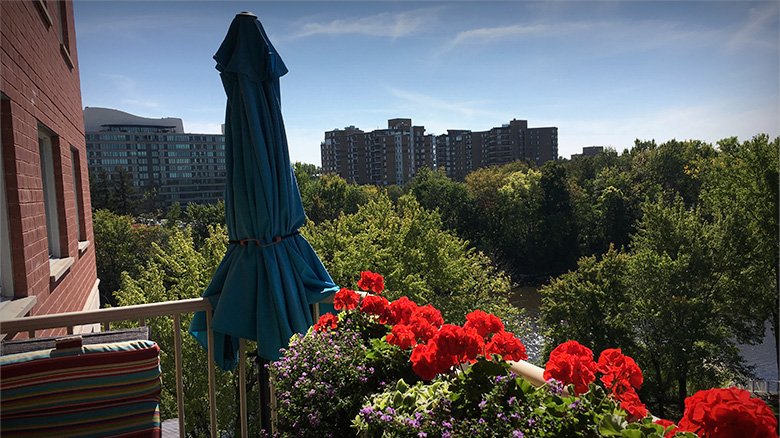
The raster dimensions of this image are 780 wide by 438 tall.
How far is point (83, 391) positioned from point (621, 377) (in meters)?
1.92

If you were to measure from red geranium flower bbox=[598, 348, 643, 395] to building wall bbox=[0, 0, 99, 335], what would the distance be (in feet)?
10.1

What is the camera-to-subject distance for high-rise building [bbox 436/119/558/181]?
77.4 metres

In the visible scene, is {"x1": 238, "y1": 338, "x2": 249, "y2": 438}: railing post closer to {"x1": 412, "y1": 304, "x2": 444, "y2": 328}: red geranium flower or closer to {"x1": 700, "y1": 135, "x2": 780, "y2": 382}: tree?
{"x1": 412, "y1": 304, "x2": 444, "y2": 328}: red geranium flower

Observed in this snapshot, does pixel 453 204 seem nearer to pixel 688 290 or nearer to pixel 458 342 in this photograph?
pixel 688 290

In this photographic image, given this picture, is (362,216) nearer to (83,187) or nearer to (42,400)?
(83,187)

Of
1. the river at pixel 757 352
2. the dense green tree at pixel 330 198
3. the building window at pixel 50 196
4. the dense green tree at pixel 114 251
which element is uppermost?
the building window at pixel 50 196

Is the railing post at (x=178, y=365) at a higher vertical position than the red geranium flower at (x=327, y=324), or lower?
lower

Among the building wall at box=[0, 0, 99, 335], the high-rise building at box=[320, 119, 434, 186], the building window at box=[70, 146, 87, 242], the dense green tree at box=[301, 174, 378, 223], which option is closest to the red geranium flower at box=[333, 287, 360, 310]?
the building wall at box=[0, 0, 99, 335]

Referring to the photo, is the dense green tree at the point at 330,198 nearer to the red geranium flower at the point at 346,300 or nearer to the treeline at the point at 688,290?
the treeline at the point at 688,290

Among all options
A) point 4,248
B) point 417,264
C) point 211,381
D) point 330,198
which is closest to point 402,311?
point 211,381

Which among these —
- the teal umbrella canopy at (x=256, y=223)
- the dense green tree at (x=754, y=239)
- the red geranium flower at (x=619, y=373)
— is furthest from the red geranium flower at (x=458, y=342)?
the dense green tree at (x=754, y=239)

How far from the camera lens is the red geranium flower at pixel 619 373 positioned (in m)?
1.18

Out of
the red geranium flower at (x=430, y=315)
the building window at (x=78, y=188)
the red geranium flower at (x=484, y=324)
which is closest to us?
the red geranium flower at (x=484, y=324)

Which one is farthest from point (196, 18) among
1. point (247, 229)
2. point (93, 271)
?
point (247, 229)
